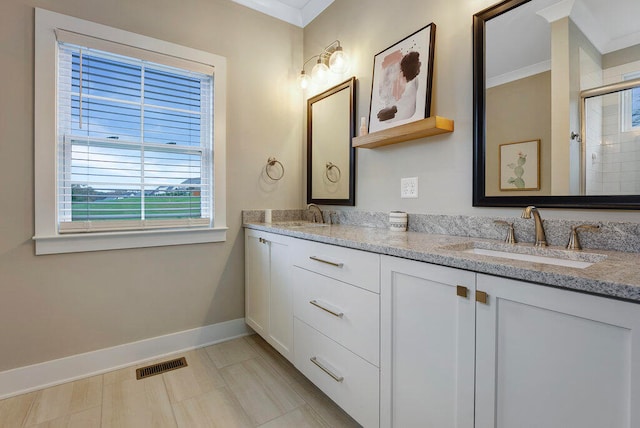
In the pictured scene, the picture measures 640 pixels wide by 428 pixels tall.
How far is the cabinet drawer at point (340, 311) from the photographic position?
1.30 meters

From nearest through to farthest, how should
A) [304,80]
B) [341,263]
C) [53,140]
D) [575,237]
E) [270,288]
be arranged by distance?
[575,237] → [341,263] → [53,140] → [270,288] → [304,80]

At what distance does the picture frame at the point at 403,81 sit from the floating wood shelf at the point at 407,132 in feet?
0.28

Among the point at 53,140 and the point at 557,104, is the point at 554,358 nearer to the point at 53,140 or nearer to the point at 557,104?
the point at 557,104

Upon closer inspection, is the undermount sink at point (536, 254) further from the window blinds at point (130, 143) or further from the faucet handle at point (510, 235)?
the window blinds at point (130, 143)

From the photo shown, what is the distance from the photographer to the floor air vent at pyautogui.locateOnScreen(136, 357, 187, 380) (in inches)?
77.2

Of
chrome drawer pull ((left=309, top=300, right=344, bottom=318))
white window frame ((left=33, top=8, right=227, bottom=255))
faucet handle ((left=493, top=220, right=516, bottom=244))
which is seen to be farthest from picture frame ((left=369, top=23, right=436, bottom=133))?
white window frame ((left=33, top=8, right=227, bottom=255))

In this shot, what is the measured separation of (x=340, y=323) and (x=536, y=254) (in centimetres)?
88

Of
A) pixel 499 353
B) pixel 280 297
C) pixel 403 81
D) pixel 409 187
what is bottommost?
pixel 280 297

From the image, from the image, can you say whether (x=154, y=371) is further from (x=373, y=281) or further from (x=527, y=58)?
(x=527, y=58)

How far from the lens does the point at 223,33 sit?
2383mm

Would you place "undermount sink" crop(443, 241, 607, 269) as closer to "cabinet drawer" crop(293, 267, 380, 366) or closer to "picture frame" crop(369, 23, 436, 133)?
"cabinet drawer" crop(293, 267, 380, 366)

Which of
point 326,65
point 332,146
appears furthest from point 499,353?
point 326,65

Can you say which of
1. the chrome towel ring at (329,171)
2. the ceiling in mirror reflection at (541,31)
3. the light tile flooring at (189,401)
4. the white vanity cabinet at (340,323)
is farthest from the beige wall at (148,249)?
the ceiling in mirror reflection at (541,31)

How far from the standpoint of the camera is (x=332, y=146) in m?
2.45
